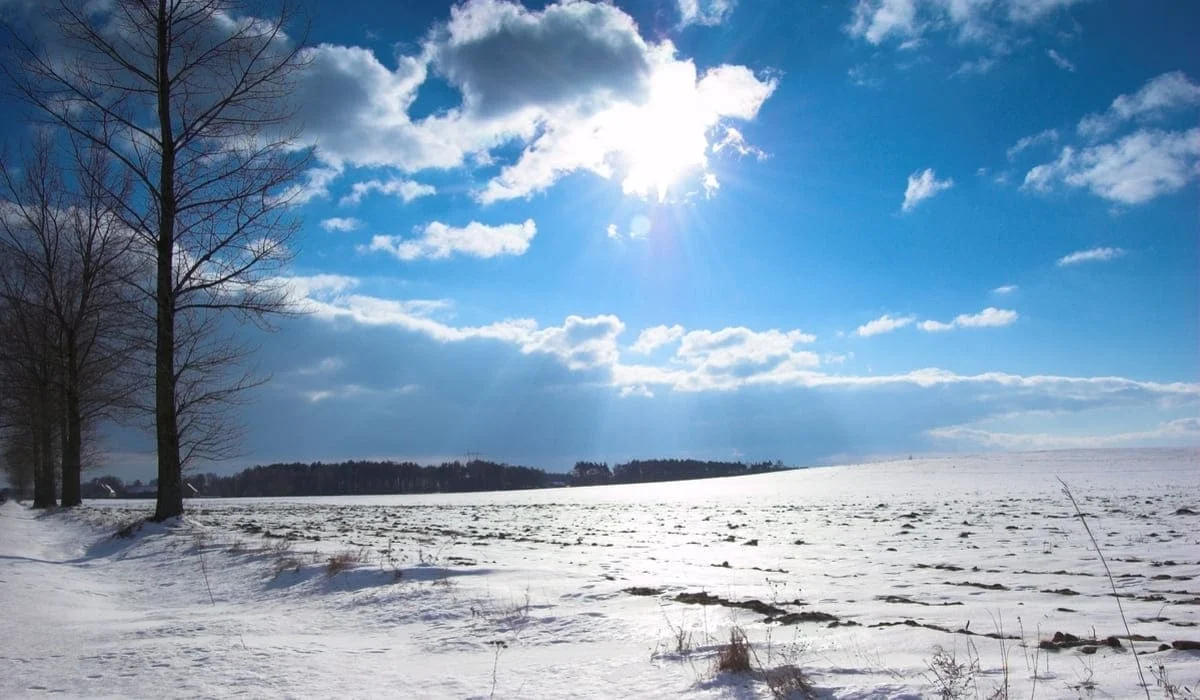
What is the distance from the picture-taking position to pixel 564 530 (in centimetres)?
1569

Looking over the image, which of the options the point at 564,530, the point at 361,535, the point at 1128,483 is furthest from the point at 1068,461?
the point at 361,535

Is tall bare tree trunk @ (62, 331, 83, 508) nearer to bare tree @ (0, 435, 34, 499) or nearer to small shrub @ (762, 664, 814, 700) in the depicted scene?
bare tree @ (0, 435, 34, 499)

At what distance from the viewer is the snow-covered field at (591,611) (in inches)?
155

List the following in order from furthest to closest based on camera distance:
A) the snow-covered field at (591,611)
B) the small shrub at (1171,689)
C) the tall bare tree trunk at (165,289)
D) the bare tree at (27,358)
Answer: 1. the bare tree at (27,358)
2. the tall bare tree trunk at (165,289)
3. the snow-covered field at (591,611)
4. the small shrub at (1171,689)

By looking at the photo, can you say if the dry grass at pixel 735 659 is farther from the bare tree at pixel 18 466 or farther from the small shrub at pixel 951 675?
the bare tree at pixel 18 466

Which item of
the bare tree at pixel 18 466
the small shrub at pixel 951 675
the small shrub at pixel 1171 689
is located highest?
the bare tree at pixel 18 466

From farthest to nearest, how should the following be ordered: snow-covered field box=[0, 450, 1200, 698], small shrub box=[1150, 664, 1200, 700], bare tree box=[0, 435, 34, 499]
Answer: bare tree box=[0, 435, 34, 499] → snow-covered field box=[0, 450, 1200, 698] → small shrub box=[1150, 664, 1200, 700]

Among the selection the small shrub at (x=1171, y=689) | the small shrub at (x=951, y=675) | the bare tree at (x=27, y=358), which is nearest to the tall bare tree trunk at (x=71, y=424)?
the bare tree at (x=27, y=358)

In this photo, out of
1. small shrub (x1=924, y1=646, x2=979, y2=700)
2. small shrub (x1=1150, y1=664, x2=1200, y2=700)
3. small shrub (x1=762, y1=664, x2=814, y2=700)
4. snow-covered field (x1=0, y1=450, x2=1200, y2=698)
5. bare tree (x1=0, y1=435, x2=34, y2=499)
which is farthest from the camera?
bare tree (x1=0, y1=435, x2=34, y2=499)

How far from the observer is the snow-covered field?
12.9 ft

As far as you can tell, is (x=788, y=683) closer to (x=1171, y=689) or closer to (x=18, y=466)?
(x=1171, y=689)

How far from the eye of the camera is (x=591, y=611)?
19.1ft

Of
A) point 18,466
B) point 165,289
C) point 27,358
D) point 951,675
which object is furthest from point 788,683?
point 18,466

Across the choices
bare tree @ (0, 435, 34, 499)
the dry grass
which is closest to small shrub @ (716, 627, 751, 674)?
the dry grass
